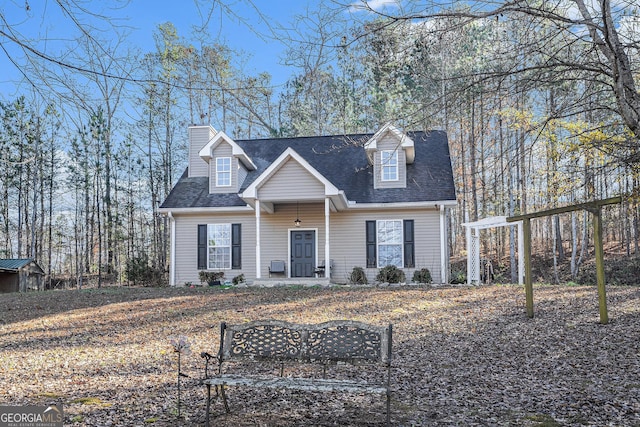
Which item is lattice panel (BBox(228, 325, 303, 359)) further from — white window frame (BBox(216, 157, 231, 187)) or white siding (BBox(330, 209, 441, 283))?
white window frame (BBox(216, 157, 231, 187))

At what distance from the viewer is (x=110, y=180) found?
2922cm

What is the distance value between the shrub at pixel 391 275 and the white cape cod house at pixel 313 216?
0.52 metres

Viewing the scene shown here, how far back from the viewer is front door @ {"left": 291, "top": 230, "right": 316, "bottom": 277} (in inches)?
721

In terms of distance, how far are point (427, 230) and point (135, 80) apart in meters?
15.1

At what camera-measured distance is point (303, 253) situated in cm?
1839

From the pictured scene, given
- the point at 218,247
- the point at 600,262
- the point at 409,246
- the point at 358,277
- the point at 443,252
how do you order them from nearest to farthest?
1. the point at 600,262
2. the point at 358,277
3. the point at 443,252
4. the point at 409,246
5. the point at 218,247

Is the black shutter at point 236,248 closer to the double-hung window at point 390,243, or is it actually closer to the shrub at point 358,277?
the shrub at point 358,277

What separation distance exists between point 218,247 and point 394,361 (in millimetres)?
12083

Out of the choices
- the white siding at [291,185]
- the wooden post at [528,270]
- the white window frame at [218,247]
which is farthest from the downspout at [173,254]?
the wooden post at [528,270]

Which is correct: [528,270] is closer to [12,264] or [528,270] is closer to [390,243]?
[390,243]

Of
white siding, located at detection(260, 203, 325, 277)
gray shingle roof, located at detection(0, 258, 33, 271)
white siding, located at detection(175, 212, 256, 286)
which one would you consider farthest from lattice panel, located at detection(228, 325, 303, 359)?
gray shingle roof, located at detection(0, 258, 33, 271)

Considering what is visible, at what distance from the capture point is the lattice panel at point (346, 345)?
5.43 metres

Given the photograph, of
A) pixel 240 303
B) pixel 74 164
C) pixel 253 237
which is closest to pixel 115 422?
pixel 240 303

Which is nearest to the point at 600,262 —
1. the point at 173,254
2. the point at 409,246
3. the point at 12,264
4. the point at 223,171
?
the point at 409,246
